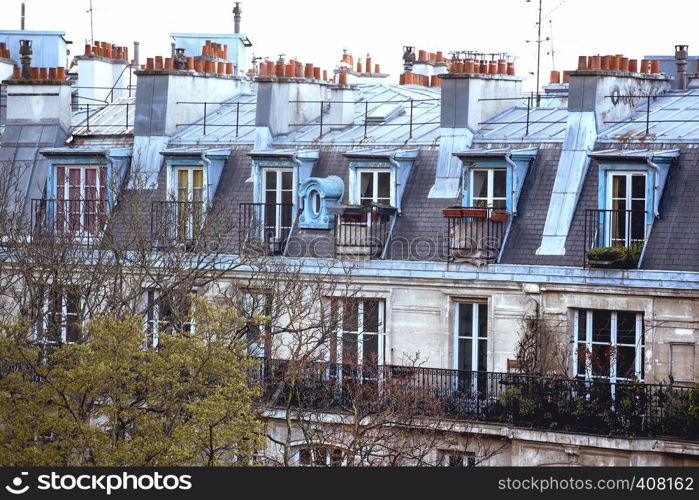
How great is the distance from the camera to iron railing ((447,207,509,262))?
42.6 meters

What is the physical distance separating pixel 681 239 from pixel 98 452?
12.3m

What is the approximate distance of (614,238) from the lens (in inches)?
1635

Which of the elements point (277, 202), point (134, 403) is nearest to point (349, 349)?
point (277, 202)

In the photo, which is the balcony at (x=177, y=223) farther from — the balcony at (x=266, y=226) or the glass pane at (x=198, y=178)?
the balcony at (x=266, y=226)

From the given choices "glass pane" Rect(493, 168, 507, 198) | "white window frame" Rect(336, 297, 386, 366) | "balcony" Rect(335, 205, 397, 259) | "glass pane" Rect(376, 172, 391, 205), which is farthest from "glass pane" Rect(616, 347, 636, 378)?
"glass pane" Rect(376, 172, 391, 205)

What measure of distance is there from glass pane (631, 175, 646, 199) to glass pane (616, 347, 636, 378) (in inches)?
121

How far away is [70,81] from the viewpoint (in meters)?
51.3

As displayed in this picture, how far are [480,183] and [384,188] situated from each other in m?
2.33

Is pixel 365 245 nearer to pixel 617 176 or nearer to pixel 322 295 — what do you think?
pixel 322 295

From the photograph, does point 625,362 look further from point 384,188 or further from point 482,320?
point 384,188

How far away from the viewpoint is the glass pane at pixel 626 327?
135 ft

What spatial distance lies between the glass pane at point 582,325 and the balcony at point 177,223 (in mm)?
8185

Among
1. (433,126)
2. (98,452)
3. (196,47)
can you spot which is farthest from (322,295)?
(196,47)

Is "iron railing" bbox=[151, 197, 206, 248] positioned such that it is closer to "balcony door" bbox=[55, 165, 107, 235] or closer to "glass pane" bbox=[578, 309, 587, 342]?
"balcony door" bbox=[55, 165, 107, 235]
